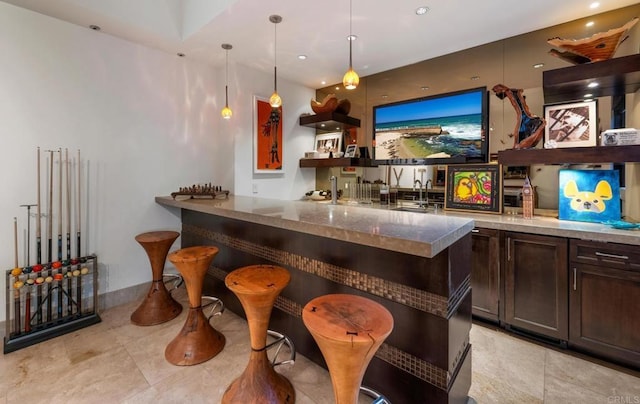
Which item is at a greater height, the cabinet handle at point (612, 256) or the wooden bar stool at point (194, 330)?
the cabinet handle at point (612, 256)

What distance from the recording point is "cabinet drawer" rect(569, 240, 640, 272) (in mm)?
1983

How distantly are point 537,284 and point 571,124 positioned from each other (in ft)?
4.76

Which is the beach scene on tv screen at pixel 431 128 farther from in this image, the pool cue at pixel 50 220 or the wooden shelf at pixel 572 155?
the pool cue at pixel 50 220

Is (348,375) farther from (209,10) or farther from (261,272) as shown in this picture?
(209,10)

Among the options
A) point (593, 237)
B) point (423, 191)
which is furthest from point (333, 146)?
point (593, 237)

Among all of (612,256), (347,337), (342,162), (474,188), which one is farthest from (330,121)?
(347,337)

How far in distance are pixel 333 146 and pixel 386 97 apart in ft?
3.52

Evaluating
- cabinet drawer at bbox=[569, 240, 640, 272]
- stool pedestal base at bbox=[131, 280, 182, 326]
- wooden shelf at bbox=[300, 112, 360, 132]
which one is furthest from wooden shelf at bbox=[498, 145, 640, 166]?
stool pedestal base at bbox=[131, 280, 182, 326]

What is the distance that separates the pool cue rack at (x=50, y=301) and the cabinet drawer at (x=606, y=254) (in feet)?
13.7

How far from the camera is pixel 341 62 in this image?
12.0ft

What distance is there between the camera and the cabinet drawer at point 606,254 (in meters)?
1.98

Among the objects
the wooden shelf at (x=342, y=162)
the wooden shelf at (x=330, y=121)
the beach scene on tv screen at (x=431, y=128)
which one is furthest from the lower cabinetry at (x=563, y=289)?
the wooden shelf at (x=330, y=121)

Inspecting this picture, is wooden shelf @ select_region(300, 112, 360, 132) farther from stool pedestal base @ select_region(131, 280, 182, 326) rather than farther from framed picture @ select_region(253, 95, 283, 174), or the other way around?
stool pedestal base @ select_region(131, 280, 182, 326)

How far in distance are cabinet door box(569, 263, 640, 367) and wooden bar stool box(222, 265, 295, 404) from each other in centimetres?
221
